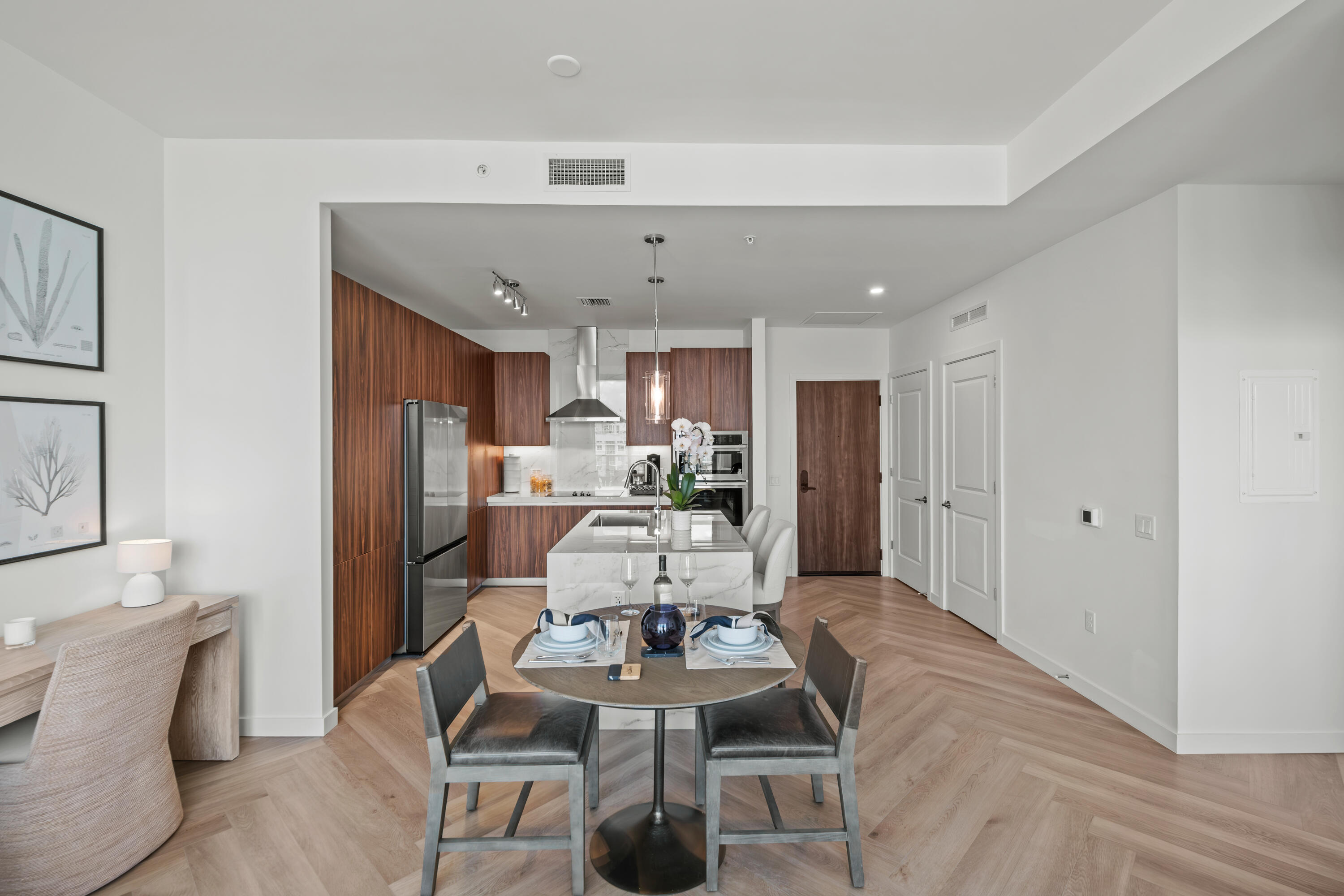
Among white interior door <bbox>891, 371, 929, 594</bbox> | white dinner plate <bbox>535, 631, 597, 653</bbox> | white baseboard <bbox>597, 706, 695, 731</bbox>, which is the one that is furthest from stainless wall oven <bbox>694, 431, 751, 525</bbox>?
white dinner plate <bbox>535, 631, 597, 653</bbox>

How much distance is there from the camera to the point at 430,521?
4.19 metres

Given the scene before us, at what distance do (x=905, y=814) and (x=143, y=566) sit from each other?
10.4 feet

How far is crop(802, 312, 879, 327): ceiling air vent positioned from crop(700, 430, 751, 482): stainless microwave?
50.2 inches

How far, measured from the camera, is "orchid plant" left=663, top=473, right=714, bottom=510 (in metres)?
3.08

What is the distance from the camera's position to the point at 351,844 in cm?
213

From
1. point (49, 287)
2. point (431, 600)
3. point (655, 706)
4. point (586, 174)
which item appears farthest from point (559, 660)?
point (431, 600)

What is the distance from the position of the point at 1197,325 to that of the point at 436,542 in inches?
178

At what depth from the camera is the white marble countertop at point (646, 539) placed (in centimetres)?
310

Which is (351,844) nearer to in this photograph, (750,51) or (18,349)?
(18,349)

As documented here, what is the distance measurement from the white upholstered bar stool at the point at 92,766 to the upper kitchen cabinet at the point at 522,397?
165 inches

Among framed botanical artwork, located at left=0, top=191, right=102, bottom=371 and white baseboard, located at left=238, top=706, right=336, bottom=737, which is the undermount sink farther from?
framed botanical artwork, located at left=0, top=191, right=102, bottom=371

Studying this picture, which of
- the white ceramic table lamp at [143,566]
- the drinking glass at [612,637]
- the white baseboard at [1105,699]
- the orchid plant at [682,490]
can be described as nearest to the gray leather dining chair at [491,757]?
the drinking glass at [612,637]

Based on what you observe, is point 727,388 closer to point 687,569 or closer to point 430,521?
point 430,521

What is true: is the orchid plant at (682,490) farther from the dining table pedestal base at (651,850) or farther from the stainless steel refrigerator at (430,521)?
the stainless steel refrigerator at (430,521)
